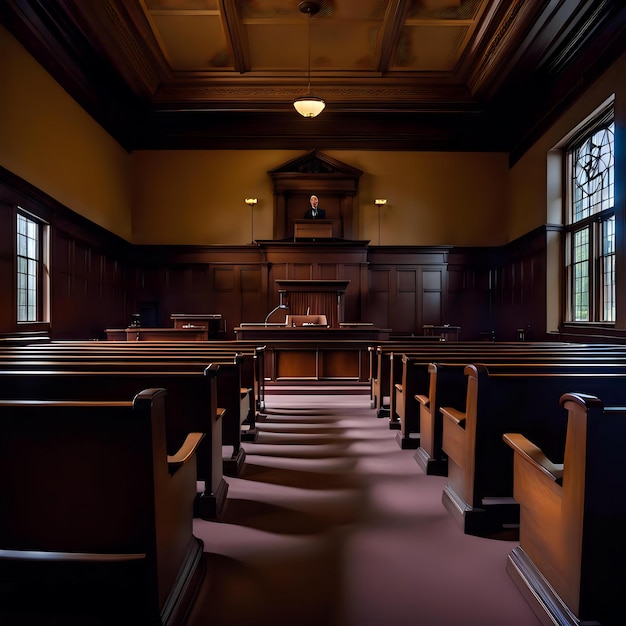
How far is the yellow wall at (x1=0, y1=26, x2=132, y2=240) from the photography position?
236 inches

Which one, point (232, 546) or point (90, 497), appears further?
point (232, 546)

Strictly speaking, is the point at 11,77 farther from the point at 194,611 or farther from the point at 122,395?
the point at 194,611

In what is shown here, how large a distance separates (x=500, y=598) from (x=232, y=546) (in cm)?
112

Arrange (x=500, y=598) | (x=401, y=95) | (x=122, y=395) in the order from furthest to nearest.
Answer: (x=401, y=95) < (x=122, y=395) < (x=500, y=598)

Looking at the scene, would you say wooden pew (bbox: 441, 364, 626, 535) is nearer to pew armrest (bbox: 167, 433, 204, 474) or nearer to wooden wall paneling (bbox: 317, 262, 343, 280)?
pew armrest (bbox: 167, 433, 204, 474)

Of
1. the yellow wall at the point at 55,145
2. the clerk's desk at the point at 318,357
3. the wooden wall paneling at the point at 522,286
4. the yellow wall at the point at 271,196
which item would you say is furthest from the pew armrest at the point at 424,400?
the yellow wall at the point at 271,196

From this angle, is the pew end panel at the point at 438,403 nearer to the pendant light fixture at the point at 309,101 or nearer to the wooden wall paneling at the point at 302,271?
the pendant light fixture at the point at 309,101

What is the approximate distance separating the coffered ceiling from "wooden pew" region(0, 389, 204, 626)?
22.6ft

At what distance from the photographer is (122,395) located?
2.24 metres

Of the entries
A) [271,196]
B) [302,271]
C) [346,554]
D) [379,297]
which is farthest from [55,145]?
[346,554]

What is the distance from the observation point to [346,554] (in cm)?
198

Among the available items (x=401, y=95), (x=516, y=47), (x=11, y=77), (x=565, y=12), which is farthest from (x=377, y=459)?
(x=401, y=95)

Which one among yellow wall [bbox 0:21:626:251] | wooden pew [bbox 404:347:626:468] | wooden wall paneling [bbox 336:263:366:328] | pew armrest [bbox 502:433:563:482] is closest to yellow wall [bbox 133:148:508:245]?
yellow wall [bbox 0:21:626:251]

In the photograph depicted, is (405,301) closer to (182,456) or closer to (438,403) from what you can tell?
(438,403)
